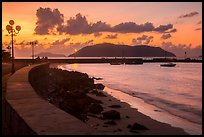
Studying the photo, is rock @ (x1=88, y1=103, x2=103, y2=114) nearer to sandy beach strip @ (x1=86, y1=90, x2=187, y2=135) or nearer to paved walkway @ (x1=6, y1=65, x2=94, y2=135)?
sandy beach strip @ (x1=86, y1=90, x2=187, y2=135)

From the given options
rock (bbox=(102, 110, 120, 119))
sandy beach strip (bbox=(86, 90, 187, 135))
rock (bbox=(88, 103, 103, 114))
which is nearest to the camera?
sandy beach strip (bbox=(86, 90, 187, 135))

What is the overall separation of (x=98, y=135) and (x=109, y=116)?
14.0m

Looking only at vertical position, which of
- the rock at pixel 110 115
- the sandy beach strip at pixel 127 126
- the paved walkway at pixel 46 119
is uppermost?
the paved walkway at pixel 46 119

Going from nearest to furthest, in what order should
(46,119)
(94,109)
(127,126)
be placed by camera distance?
1. (46,119)
2. (127,126)
3. (94,109)

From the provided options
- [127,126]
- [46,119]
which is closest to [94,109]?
[127,126]

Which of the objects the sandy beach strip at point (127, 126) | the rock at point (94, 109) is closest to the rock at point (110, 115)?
the sandy beach strip at point (127, 126)

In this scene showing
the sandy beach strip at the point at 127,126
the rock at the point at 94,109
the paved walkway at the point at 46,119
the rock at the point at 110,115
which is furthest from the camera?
the rock at the point at 94,109

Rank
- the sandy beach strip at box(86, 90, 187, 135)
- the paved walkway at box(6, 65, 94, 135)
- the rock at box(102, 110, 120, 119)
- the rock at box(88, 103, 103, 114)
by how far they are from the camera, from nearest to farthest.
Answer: the paved walkway at box(6, 65, 94, 135) → the sandy beach strip at box(86, 90, 187, 135) → the rock at box(102, 110, 120, 119) → the rock at box(88, 103, 103, 114)

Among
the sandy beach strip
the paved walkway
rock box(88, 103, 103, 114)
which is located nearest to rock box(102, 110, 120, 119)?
the sandy beach strip

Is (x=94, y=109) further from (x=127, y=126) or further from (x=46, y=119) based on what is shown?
(x=46, y=119)

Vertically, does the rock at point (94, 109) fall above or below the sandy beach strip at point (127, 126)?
above

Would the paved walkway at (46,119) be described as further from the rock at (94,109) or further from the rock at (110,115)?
the rock at (94,109)

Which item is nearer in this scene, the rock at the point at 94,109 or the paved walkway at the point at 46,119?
the paved walkway at the point at 46,119

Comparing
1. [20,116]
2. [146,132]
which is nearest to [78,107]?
[146,132]
